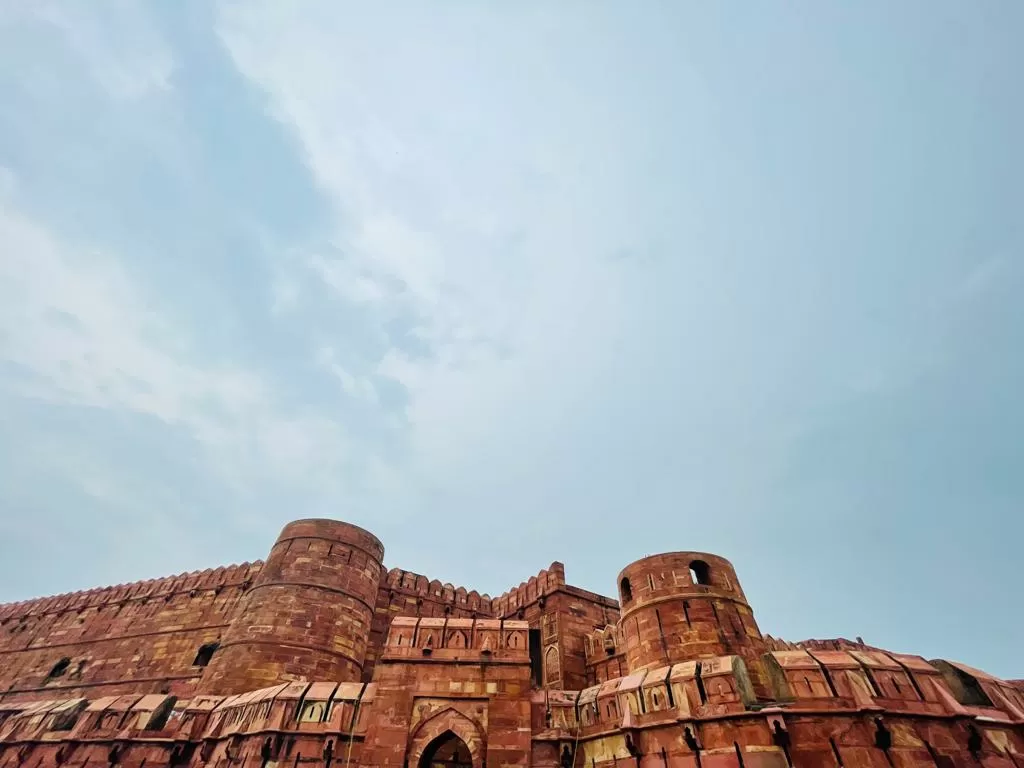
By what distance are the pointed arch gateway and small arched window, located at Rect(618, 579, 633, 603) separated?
742cm

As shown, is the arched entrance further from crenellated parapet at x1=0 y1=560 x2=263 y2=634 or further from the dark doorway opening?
crenellated parapet at x1=0 y1=560 x2=263 y2=634

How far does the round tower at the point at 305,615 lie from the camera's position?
54.0ft

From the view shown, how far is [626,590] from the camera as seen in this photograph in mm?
17109

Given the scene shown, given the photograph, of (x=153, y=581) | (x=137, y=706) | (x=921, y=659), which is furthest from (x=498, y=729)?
(x=153, y=581)

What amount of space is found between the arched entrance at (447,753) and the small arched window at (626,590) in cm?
740

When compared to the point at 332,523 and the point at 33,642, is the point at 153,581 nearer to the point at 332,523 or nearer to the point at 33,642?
the point at 33,642

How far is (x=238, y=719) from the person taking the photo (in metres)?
12.6

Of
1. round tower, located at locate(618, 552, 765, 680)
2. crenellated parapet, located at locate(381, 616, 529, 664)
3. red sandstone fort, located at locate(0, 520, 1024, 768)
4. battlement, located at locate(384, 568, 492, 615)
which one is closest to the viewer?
red sandstone fort, located at locate(0, 520, 1024, 768)

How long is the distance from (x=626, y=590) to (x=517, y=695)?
688cm

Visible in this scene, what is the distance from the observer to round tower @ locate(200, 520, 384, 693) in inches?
648

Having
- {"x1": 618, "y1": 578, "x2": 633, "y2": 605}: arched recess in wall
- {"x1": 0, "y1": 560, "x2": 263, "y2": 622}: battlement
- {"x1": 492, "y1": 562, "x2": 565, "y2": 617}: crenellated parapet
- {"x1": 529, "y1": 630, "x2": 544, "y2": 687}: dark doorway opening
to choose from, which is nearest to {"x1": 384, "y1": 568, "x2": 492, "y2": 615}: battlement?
{"x1": 492, "y1": 562, "x2": 565, "y2": 617}: crenellated parapet

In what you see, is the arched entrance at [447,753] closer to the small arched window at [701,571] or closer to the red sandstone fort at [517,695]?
the red sandstone fort at [517,695]

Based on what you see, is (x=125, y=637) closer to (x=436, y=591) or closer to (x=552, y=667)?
(x=436, y=591)

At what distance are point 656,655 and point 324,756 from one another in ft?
29.5
